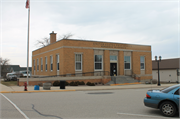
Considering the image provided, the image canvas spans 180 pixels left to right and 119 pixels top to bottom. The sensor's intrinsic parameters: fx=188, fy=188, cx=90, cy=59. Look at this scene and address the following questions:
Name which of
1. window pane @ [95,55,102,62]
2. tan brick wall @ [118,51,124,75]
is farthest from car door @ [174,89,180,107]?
tan brick wall @ [118,51,124,75]

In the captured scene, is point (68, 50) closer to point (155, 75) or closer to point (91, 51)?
point (91, 51)

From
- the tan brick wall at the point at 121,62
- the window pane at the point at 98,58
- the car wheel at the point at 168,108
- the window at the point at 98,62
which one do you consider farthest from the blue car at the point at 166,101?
the tan brick wall at the point at 121,62

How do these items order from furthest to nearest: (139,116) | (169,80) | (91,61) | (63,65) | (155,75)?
(155,75)
(169,80)
(91,61)
(63,65)
(139,116)

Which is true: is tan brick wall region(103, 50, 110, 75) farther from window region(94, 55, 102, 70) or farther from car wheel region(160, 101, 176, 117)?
car wheel region(160, 101, 176, 117)

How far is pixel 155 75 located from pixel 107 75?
25342mm

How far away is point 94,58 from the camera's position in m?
29.5

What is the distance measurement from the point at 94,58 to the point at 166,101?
21791 millimetres

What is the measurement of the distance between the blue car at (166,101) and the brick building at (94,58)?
19.8m

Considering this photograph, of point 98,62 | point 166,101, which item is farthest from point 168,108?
point 98,62

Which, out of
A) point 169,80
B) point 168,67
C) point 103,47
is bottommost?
point 169,80

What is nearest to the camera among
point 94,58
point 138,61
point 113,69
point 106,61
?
point 94,58

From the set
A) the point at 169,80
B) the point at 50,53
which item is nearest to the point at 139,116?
the point at 50,53

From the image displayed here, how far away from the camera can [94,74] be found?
29.2 m

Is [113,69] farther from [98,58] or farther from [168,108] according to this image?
[168,108]
